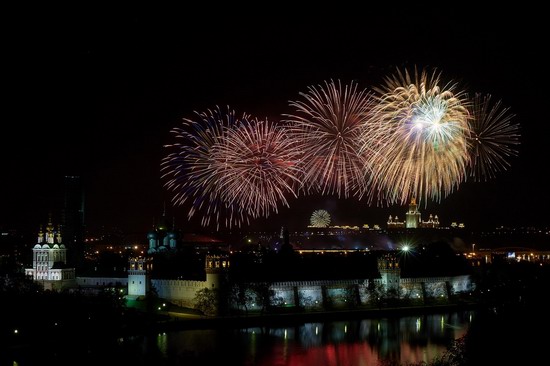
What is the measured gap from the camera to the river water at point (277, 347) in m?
29.3

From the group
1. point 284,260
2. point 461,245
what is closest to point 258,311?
point 284,260

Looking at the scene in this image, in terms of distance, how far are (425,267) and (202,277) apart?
15.7 meters

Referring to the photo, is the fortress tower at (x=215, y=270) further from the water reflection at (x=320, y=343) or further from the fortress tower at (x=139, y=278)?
the water reflection at (x=320, y=343)

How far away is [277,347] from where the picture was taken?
32438 mm

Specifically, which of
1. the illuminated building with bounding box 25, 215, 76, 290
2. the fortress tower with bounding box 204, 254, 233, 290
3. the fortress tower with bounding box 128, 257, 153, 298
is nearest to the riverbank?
the fortress tower with bounding box 204, 254, 233, 290

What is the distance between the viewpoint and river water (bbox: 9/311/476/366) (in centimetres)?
2928

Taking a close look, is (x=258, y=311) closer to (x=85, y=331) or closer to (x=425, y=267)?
(x=85, y=331)

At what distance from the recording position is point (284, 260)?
49.0 meters

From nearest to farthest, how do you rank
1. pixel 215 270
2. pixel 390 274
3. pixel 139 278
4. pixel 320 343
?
pixel 320 343 < pixel 215 270 < pixel 139 278 < pixel 390 274

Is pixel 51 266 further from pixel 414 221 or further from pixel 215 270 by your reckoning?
pixel 414 221

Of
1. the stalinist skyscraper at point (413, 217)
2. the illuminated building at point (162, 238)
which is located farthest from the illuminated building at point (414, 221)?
the illuminated building at point (162, 238)

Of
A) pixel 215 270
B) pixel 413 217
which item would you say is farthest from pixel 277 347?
pixel 413 217

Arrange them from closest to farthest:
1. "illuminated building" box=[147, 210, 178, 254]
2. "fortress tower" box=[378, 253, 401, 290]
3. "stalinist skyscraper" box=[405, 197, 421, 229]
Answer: "fortress tower" box=[378, 253, 401, 290]
"illuminated building" box=[147, 210, 178, 254]
"stalinist skyscraper" box=[405, 197, 421, 229]

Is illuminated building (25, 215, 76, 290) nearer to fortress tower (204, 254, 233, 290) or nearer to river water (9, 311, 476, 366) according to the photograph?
fortress tower (204, 254, 233, 290)
